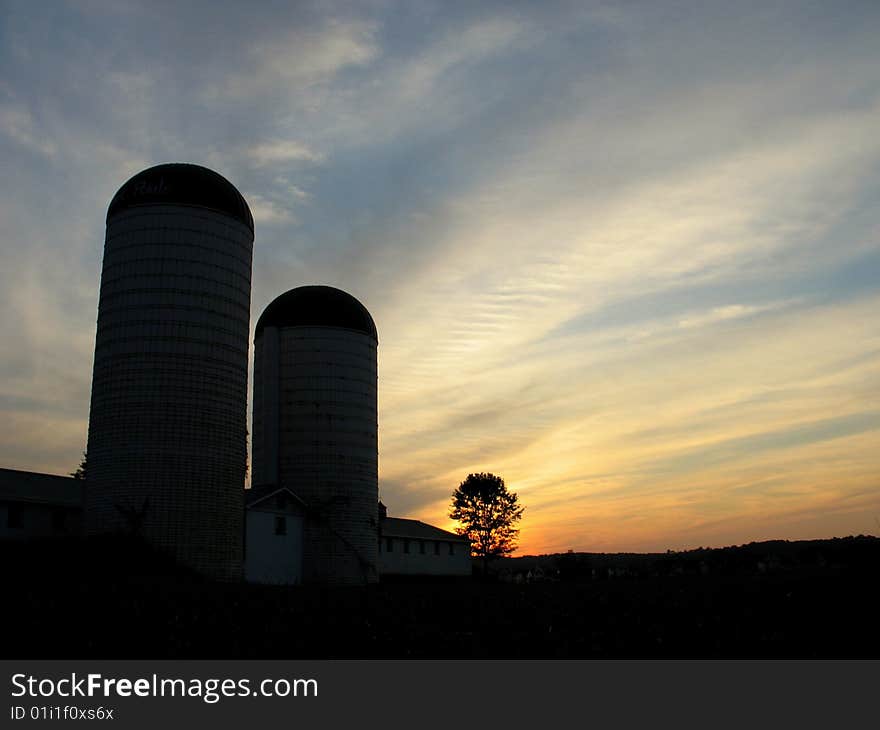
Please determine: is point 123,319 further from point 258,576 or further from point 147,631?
point 147,631

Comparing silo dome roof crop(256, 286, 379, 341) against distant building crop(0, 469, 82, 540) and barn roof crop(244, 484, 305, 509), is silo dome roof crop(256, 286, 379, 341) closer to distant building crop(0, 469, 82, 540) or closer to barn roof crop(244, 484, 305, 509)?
barn roof crop(244, 484, 305, 509)

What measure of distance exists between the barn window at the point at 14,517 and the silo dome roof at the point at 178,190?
12.8 metres

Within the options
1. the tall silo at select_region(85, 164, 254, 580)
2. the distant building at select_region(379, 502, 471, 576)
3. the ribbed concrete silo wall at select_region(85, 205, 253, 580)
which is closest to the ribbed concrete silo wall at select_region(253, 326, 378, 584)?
the tall silo at select_region(85, 164, 254, 580)

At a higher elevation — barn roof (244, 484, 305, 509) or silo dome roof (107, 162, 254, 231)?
silo dome roof (107, 162, 254, 231)

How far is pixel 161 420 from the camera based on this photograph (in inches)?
1201

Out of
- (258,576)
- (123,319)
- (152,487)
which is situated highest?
(123,319)

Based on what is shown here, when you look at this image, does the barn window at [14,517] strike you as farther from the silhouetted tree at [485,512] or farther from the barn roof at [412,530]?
the silhouetted tree at [485,512]

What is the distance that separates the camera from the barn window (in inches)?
1273

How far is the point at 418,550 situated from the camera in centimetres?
6288

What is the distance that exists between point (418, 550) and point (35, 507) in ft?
113

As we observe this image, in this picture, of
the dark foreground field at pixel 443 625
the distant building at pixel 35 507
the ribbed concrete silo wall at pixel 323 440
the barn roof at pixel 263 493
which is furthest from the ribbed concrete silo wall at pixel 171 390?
Result: the dark foreground field at pixel 443 625
